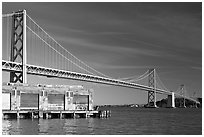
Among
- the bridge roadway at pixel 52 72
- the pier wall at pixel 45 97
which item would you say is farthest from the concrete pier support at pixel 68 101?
the bridge roadway at pixel 52 72

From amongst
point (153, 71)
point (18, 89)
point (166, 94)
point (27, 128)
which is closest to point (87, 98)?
point (18, 89)

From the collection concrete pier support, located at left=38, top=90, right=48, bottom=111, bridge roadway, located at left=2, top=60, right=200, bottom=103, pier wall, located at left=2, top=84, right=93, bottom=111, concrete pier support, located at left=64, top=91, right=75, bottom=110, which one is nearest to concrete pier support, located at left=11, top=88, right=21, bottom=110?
pier wall, located at left=2, top=84, right=93, bottom=111

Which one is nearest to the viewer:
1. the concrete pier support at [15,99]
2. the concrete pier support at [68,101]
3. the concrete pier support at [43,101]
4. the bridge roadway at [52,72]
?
the concrete pier support at [15,99]

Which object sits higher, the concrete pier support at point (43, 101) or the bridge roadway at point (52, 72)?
the bridge roadway at point (52, 72)

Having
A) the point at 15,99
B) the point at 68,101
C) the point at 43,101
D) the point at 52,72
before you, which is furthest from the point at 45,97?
the point at 52,72

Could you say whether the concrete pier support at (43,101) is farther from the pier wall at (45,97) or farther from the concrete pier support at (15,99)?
the concrete pier support at (15,99)

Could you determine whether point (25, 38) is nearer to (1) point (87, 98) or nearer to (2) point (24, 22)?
(2) point (24, 22)

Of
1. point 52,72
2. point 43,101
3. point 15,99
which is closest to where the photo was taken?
point 15,99

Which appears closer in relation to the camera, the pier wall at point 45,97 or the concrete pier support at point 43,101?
the pier wall at point 45,97

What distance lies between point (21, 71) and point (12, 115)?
16.1 metres

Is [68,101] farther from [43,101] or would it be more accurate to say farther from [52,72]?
[52,72]

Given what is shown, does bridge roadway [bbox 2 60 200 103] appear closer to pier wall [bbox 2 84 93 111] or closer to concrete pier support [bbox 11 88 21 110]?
pier wall [bbox 2 84 93 111]

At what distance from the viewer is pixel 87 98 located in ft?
179

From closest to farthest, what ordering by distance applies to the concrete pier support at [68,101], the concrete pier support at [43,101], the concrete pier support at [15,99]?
the concrete pier support at [15,99]
the concrete pier support at [43,101]
the concrete pier support at [68,101]
